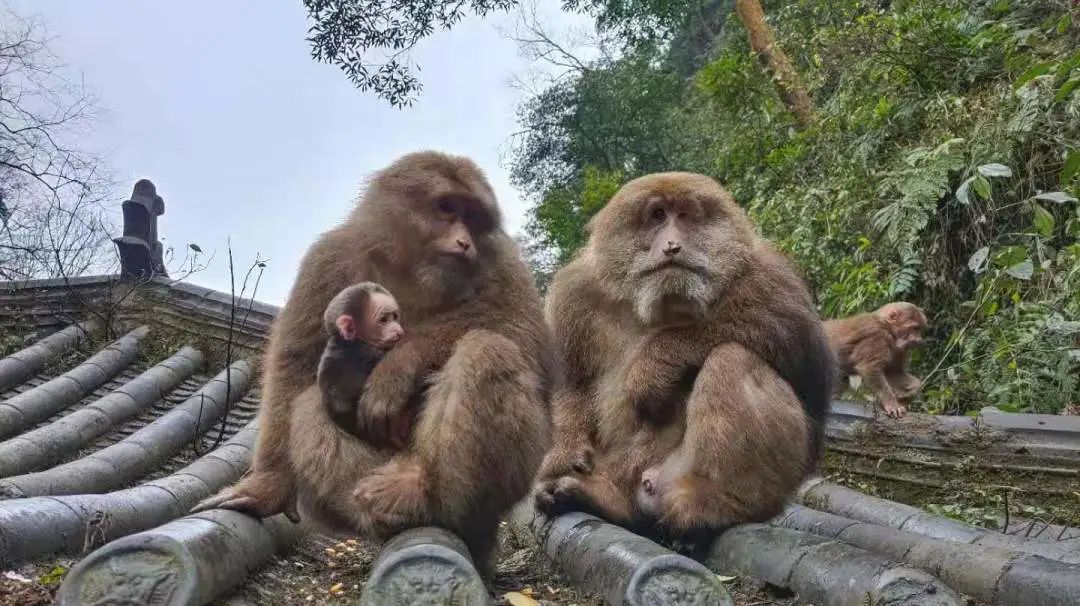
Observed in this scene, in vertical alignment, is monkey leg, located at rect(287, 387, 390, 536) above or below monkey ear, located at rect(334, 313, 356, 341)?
below

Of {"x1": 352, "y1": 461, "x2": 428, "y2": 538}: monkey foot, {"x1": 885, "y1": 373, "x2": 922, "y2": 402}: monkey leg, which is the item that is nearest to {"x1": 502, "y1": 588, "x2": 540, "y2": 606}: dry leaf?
{"x1": 352, "y1": 461, "x2": 428, "y2": 538}: monkey foot

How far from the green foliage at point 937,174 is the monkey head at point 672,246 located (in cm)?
137

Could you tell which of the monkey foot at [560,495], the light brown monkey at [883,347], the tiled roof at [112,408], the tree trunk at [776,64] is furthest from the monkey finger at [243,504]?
the tree trunk at [776,64]

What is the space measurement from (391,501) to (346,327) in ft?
2.02

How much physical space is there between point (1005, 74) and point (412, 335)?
8.48 metres

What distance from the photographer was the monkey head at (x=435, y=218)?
3.60m

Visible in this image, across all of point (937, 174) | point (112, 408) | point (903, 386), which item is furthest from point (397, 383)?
point (937, 174)

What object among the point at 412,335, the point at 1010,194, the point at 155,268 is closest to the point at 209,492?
the point at 412,335

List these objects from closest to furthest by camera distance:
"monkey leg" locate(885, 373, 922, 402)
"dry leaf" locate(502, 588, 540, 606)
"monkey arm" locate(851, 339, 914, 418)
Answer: "dry leaf" locate(502, 588, 540, 606)
"monkey arm" locate(851, 339, 914, 418)
"monkey leg" locate(885, 373, 922, 402)

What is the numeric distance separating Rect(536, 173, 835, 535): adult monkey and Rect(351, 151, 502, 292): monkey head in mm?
774

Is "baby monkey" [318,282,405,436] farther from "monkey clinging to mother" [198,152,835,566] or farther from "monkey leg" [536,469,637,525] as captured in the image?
"monkey leg" [536,469,637,525]

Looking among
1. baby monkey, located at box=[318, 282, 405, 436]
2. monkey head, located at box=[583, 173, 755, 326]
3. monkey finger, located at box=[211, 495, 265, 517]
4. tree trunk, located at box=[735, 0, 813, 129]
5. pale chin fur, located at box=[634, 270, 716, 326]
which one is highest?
tree trunk, located at box=[735, 0, 813, 129]

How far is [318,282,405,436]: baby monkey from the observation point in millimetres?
3373

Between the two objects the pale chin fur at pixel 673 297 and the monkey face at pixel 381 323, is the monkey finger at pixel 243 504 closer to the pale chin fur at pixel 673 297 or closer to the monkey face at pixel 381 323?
the monkey face at pixel 381 323
